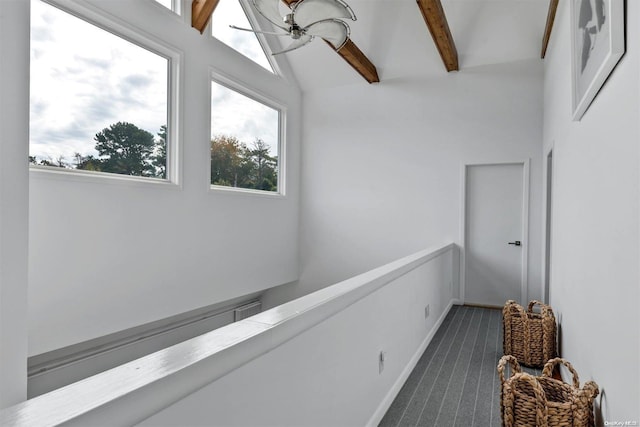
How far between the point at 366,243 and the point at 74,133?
3.76 m

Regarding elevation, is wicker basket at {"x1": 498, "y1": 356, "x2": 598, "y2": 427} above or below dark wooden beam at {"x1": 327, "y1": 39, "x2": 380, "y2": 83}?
below

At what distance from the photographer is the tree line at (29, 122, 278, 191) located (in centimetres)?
325

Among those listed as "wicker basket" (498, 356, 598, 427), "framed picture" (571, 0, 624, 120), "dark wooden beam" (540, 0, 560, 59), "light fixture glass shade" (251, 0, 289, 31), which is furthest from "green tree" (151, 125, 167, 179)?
"dark wooden beam" (540, 0, 560, 59)

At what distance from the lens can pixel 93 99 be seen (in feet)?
10.5

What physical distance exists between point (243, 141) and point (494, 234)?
3376 mm

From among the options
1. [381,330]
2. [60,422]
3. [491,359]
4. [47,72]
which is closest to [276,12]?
[47,72]

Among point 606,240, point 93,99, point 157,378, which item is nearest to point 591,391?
point 606,240

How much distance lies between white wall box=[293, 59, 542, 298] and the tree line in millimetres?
964

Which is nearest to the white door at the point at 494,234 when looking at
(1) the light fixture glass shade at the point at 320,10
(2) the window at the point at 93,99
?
(1) the light fixture glass shade at the point at 320,10

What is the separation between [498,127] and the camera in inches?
192

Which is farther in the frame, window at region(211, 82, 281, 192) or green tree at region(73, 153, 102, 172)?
window at region(211, 82, 281, 192)

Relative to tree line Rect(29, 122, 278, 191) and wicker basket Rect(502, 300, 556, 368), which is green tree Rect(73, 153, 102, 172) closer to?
tree line Rect(29, 122, 278, 191)

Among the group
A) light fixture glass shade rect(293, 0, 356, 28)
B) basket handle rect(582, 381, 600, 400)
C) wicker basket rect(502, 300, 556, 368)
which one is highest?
light fixture glass shade rect(293, 0, 356, 28)

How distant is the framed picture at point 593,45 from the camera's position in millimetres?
1335
